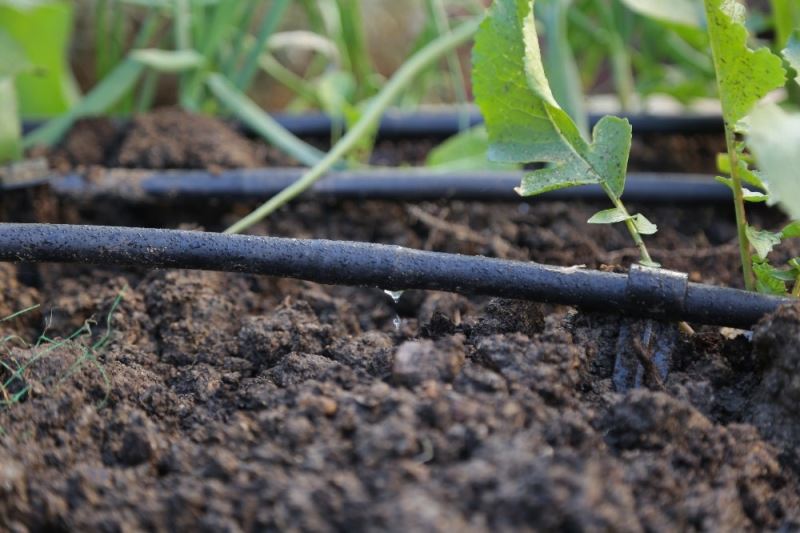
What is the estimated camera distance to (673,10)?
1.37 meters

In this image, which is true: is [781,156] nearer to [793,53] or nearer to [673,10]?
[793,53]

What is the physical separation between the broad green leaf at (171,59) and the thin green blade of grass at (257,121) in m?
0.04

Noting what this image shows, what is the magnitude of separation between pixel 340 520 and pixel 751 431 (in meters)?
0.35

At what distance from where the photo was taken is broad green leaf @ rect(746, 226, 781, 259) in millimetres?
772

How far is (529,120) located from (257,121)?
0.73m

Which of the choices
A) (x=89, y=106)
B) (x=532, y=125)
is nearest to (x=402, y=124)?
(x=89, y=106)

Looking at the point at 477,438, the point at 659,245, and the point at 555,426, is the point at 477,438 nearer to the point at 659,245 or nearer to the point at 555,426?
the point at 555,426

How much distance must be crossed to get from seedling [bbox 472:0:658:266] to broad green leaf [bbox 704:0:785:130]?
10 cm

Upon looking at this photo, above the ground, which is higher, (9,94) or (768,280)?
(9,94)

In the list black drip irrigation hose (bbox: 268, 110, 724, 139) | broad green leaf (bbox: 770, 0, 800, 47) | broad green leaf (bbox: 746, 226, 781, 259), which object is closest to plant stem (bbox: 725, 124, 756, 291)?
broad green leaf (bbox: 746, 226, 781, 259)

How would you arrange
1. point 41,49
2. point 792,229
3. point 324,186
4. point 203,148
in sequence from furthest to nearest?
point 41,49
point 203,148
point 324,186
point 792,229

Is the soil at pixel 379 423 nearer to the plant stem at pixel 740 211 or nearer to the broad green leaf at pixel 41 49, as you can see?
the plant stem at pixel 740 211

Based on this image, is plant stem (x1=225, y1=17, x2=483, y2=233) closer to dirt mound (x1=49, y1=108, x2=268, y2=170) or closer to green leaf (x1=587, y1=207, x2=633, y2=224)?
dirt mound (x1=49, y1=108, x2=268, y2=170)

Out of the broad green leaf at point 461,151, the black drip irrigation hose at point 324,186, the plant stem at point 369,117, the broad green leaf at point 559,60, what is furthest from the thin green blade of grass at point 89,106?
the broad green leaf at point 559,60
